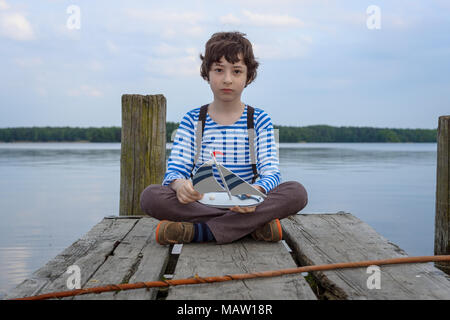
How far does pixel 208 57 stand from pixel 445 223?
2.65 metres

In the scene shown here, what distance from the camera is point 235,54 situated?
3291mm

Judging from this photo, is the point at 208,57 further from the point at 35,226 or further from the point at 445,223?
the point at 35,226

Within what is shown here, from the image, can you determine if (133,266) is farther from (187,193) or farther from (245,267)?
(245,267)

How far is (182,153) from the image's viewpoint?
11.5 ft

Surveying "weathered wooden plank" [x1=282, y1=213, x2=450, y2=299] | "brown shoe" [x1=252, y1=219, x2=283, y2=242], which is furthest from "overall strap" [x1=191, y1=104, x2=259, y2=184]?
"weathered wooden plank" [x1=282, y1=213, x2=450, y2=299]

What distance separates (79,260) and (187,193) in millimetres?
829

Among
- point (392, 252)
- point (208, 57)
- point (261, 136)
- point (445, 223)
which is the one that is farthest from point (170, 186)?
point (445, 223)

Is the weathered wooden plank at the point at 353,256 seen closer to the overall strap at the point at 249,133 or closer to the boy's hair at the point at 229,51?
the overall strap at the point at 249,133

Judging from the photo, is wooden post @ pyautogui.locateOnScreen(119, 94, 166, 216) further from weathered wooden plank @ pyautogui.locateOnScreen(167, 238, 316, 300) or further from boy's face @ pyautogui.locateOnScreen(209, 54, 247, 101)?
weathered wooden plank @ pyautogui.locateOnScreen(167, 238, 316, 300)

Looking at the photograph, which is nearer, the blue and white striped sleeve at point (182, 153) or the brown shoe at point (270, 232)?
the brown shoe at point (270, 232)

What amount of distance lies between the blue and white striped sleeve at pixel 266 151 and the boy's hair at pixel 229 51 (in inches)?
14.0

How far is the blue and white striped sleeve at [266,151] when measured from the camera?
3350mm

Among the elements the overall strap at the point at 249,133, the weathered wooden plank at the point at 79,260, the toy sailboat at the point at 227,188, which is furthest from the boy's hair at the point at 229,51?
the weathered wooden plank at the point at 79,260

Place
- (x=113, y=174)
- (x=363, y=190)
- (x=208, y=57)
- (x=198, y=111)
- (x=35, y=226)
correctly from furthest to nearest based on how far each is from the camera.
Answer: (x=113, y=174) < (x=363, y=190) < (x=35, y=226) < (x=198, y=111) < (x=208, y=57)
